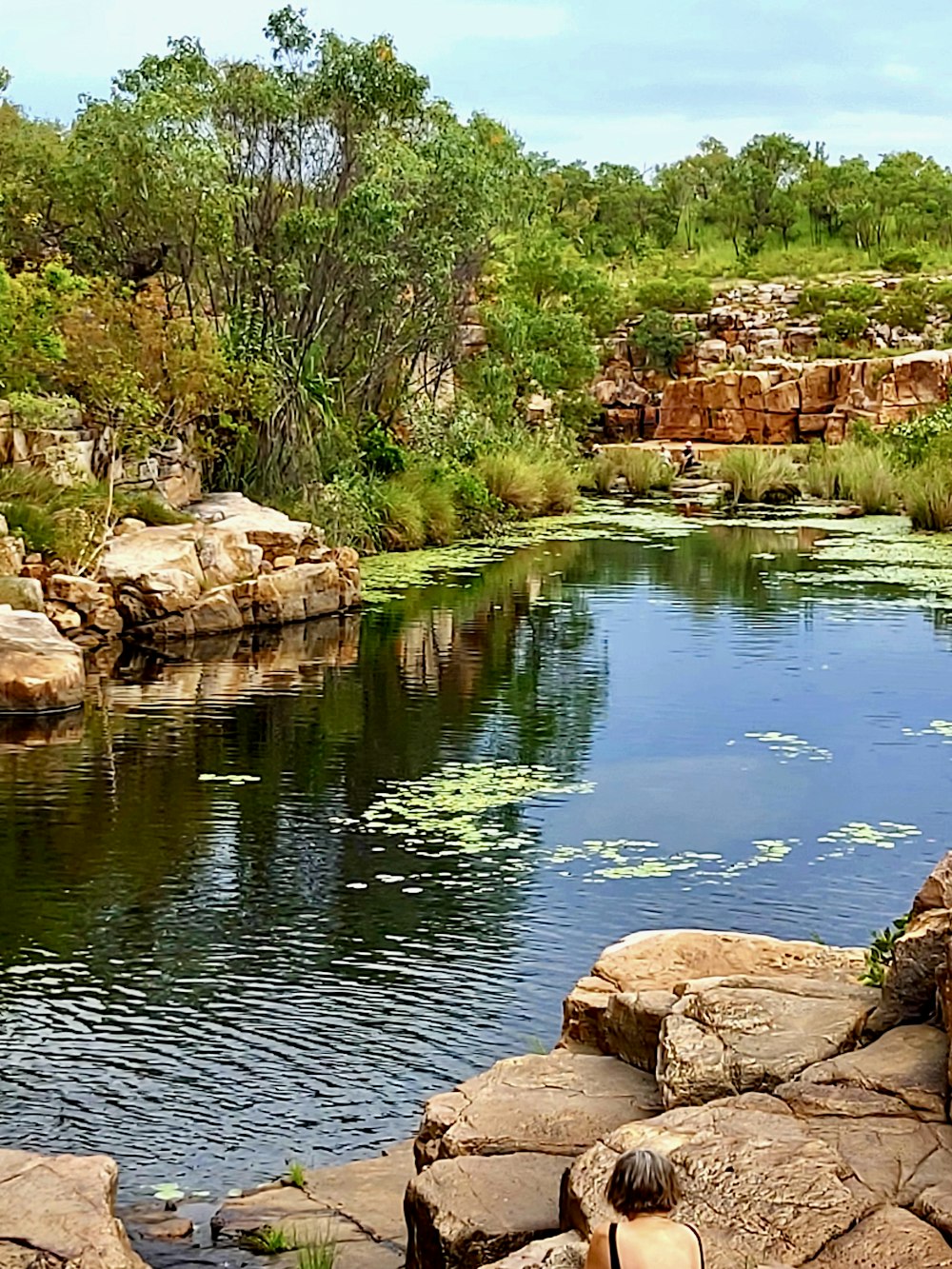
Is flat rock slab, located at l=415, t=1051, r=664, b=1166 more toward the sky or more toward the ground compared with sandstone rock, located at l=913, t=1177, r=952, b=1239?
more toward the ground

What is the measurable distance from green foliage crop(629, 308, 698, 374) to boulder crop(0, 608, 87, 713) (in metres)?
39.5

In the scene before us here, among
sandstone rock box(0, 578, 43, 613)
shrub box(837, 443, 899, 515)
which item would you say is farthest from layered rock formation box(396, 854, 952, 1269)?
shrub box(837, 443, 899, 515)

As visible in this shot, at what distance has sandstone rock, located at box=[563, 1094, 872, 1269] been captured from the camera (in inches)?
181

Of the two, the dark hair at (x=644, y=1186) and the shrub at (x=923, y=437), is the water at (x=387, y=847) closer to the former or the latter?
the dark hair at (x=644, y=1186)

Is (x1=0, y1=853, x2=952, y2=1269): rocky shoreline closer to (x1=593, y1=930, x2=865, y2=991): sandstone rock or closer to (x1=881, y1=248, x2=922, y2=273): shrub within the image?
(x1=593, y1=930, x2=865, y2=991): sandstone rock

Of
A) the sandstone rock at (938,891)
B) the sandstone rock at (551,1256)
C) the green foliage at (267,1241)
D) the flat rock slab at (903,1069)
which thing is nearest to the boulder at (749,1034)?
the flat rock slab at (903,1069)

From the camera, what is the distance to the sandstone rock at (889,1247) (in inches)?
176

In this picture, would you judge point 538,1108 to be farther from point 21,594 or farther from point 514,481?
point 514,481

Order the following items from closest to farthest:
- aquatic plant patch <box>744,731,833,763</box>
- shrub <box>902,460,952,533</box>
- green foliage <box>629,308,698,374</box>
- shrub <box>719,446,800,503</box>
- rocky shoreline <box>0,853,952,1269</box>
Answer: rocky shoreline <box>0,853,952,1269</box> → aquatic plant patch <box>744,731,833,763</box> → shrub <box>902,460,952,533</box> → shrub <box>719,446,800,503</box> → green foliage <box>629,308,698,374</box>

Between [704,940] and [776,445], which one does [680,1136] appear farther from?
[776,445]

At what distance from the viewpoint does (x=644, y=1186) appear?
4.09 m

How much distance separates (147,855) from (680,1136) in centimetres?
638

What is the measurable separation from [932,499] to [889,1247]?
2608cm

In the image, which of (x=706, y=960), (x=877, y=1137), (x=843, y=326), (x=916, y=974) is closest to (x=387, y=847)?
(x=706, y=960)
